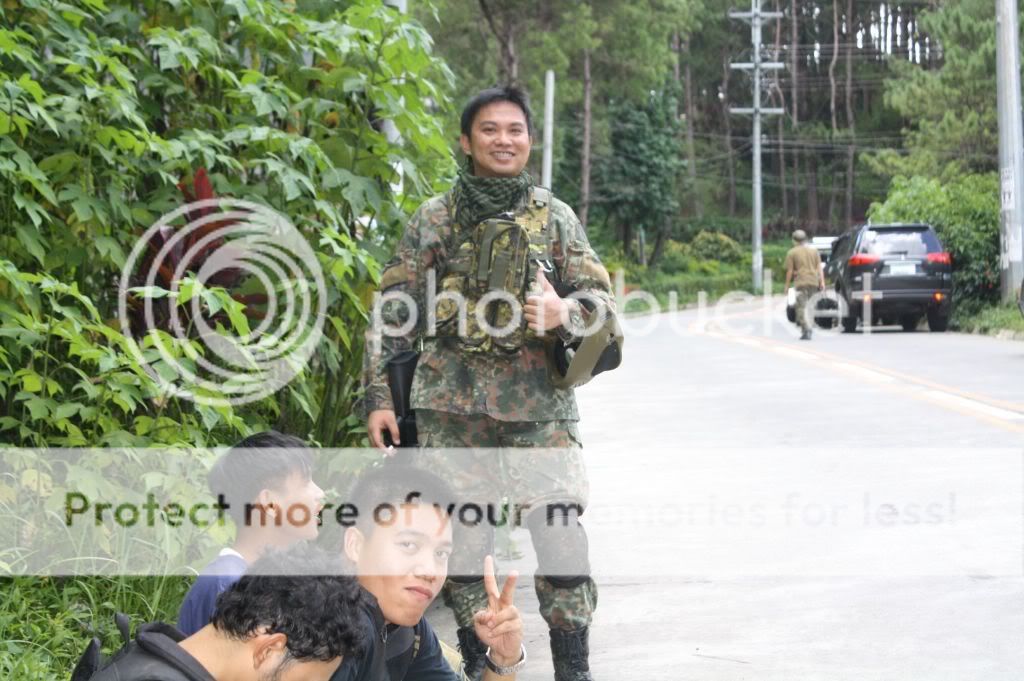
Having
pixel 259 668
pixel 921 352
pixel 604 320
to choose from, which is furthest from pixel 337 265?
pixel 921 352

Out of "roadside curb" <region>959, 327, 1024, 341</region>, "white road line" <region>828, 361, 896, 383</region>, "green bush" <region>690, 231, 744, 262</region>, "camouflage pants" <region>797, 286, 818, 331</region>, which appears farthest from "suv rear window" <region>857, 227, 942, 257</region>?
"green bush" <region>690, 231, 744, 262</region>

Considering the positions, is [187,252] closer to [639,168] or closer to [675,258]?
[639,168]

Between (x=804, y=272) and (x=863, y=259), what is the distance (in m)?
0.92

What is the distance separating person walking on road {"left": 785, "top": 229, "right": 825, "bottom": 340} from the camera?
79.9ft

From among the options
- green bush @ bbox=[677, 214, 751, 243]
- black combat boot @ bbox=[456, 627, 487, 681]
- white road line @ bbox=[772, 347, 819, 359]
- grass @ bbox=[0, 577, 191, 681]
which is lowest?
white road line @ bbox=[772, 347, 819, 359]

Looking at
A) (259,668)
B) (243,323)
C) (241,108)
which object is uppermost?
(241,108)

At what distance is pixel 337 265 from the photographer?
594 centimetres

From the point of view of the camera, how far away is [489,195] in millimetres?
4859

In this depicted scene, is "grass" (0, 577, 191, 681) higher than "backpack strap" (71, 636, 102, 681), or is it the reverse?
"backpack strap" (71, 636, 102, 681)

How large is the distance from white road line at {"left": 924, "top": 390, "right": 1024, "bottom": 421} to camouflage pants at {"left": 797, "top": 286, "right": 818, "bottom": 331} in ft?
32.3

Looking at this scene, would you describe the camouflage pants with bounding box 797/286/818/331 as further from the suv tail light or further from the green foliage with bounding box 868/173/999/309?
the green foliage with bounding box 868/173/999/309

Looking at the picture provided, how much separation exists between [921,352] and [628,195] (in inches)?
2047

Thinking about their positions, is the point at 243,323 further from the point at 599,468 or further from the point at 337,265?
the point at 599,468

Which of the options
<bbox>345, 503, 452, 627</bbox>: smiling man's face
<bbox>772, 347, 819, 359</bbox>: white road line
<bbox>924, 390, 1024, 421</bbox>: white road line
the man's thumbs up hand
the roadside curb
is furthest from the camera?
the roadside curb
